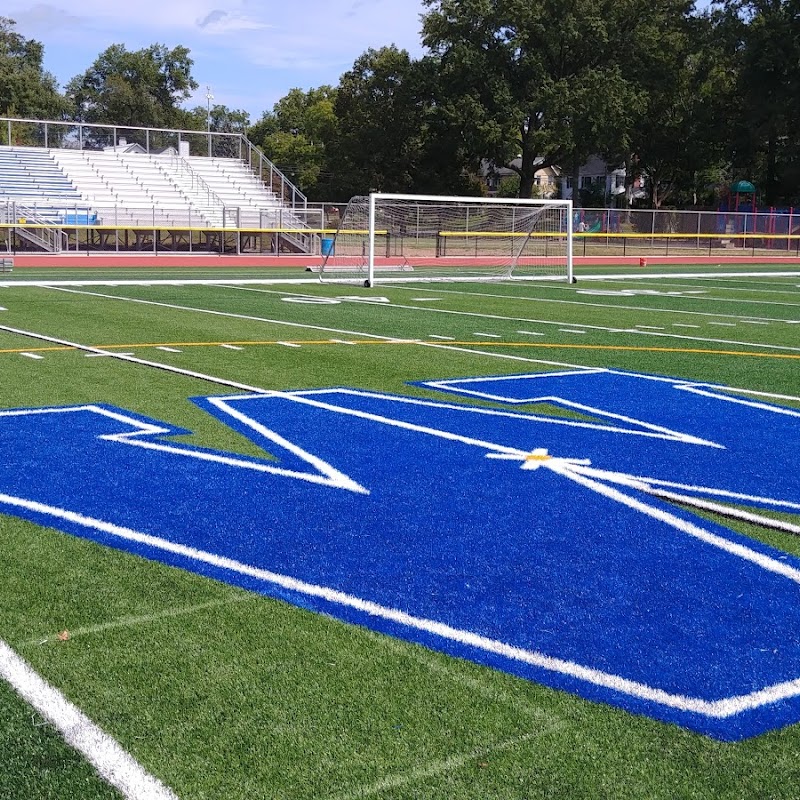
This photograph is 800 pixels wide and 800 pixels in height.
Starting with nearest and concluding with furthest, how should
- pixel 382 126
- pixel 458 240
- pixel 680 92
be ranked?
pixel 458 240
pixel 680 92
pixel 382 126

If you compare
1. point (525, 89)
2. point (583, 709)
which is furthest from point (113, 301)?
point (525, 89)

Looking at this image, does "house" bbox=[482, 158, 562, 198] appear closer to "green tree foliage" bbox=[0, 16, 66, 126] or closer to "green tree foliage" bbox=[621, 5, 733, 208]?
"green tree foliage" bbox=[621, 5, 733, 208]

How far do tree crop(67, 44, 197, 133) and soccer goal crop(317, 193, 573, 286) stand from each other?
7881 cm

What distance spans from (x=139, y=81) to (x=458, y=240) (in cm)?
8744

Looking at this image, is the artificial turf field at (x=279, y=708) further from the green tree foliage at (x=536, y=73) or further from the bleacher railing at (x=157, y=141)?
the green tree foliage at (x=536, y=73)

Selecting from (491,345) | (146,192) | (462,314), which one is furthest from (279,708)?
(146,192)

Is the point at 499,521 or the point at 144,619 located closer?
the point at 144,619

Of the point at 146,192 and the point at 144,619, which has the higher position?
the point at 146,192

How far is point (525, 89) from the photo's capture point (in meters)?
63.0

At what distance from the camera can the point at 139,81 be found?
112125 mm

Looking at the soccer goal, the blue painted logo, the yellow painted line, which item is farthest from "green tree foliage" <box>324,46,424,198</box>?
the blue painted logo

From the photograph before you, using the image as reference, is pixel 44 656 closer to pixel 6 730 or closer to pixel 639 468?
pixel 6 730

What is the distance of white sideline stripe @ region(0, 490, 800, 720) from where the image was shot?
3.37 metres

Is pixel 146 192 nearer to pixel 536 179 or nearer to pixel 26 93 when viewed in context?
pixel 26 93
